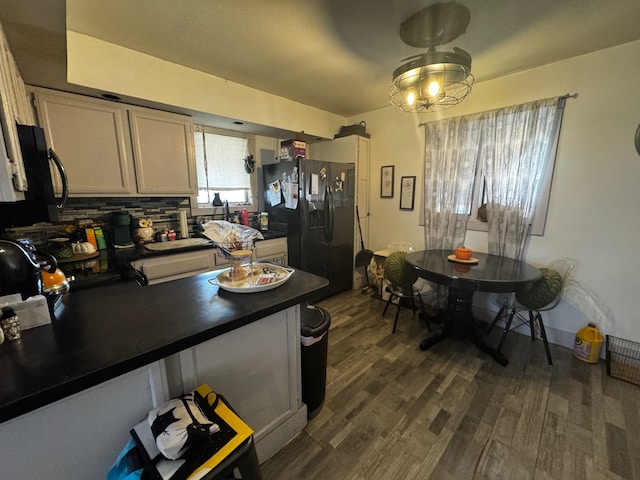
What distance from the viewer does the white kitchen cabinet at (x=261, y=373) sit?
1.09 meters

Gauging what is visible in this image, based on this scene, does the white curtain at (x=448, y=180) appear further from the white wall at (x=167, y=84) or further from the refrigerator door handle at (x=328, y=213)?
the white wall at (x=167, y=84)

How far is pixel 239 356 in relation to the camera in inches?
46.8

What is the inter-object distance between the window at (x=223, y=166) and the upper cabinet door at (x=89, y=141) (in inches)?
30.9

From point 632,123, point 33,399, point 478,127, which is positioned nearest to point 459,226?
point 478,127

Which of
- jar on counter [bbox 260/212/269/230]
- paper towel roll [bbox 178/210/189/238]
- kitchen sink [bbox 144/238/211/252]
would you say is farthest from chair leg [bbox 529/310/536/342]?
paper towel roll [bbox 178/210/189/238]

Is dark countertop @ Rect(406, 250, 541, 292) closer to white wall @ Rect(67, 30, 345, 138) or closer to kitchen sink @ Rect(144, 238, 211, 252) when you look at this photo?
kitchen sink @ Rect(144, 238, 211, 252)

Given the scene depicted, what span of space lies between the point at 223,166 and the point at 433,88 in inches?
92.8

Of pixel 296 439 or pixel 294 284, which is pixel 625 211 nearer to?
pixel 294 284

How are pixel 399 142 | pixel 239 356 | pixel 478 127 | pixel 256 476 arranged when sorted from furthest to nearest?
1. pixel 399 142
2. pixel 478 127
3. pixel 239 356
4. pixel 256 476

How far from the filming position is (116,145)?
2.15 m

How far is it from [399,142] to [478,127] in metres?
0.89

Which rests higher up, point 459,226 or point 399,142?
point 399,142

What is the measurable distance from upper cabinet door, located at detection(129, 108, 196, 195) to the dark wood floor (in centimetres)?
211

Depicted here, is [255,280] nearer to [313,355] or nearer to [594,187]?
[313,355]
